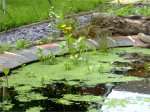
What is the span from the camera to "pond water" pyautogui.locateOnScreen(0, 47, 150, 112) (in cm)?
575

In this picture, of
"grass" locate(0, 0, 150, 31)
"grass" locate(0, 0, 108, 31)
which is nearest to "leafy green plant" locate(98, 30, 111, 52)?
"grass" locate(0, 0, 150, 31)

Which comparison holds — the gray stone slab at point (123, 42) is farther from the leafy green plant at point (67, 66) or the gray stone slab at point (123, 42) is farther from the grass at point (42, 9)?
the grass at point (42, 9)

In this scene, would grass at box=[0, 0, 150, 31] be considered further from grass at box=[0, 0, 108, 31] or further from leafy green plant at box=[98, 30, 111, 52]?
leafy green plant at box=[98, 30, 111, 52]

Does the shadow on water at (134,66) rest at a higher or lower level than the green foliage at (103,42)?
lower

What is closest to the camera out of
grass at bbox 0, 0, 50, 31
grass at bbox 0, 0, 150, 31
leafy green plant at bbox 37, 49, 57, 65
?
leafy green plant at bbox 37, 49, 57, 65

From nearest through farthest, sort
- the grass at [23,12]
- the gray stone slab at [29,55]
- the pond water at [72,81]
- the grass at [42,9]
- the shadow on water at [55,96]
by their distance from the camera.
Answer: the shadow on water at [55,96], the pond water at [72,81], the gray stone slab at [29,55], the grass at [23,12], the grass at [42,9]

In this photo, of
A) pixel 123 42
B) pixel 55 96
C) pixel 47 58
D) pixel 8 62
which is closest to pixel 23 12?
pixel 123 42

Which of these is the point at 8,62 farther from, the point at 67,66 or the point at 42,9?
the point at 42,9

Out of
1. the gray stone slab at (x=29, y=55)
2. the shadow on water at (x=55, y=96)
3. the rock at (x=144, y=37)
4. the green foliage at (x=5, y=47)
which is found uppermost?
the rock at (x=144, y=37)

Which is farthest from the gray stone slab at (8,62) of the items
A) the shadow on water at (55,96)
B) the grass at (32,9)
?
the grass at (32,9)

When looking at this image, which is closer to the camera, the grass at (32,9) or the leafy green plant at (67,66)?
the leafy green plant at (67,66)

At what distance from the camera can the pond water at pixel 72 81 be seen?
18.9 feet

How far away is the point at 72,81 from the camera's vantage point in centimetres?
665

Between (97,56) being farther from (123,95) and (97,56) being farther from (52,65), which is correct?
(123,95)
